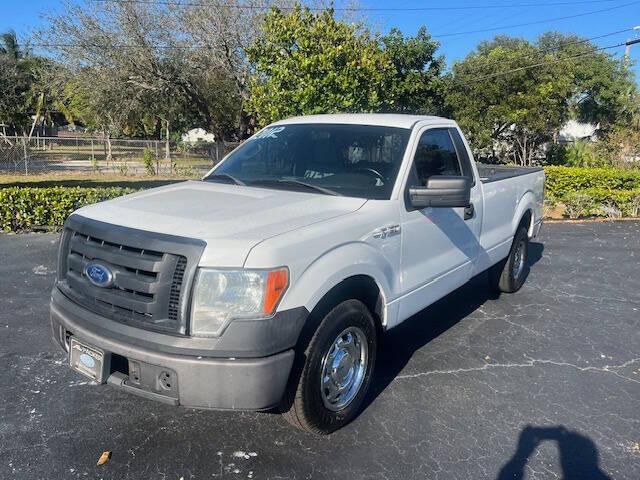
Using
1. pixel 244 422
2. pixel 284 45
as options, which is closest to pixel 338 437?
pixel 244 422

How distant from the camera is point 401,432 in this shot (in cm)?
333

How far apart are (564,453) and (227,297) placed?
2.18 meters

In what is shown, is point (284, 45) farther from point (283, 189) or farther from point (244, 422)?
point (244, 422)

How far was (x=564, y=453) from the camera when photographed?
10.4 feet

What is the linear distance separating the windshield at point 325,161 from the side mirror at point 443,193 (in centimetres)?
20

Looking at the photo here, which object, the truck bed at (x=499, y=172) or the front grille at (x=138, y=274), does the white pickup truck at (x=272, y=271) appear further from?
the truck bed at (x=499, y=172)

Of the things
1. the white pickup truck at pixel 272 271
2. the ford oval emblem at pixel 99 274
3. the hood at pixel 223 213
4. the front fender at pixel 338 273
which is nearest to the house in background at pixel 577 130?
the white pickup truck at pixel 272 271

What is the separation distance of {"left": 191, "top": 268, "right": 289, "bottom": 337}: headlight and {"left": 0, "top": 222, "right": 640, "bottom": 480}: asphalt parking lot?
2.99 ft

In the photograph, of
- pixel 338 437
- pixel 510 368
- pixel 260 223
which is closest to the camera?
pixel 260 223

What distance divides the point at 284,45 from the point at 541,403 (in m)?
8.39

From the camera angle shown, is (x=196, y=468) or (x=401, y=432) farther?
(x=401, y=432)

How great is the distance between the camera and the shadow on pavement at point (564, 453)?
2.96 meters

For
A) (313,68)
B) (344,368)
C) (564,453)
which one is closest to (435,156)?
(344,368)

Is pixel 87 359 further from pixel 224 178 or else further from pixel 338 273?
pixel 224 178
